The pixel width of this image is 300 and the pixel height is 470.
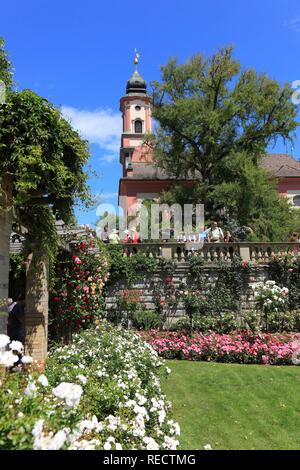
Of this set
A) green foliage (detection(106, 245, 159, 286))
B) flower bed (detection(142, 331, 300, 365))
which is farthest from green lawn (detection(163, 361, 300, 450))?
green foliage (detection(106, 245, 159, 286))

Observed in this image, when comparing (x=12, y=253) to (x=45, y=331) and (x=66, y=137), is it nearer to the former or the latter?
(x=45, y=331)

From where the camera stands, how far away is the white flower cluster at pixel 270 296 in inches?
529

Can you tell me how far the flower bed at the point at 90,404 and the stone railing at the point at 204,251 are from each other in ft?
23.5

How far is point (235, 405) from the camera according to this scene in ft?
24.7

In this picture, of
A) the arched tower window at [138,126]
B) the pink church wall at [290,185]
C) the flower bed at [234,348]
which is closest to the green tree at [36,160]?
the flower bed at [234,348]

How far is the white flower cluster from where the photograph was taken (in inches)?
529

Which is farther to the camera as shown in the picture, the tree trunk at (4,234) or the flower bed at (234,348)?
the flower bed at (234,348)

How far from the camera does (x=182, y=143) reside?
27.1 meters

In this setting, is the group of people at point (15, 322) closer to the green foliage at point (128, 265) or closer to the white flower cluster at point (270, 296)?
the green foliage at point (128, 265)

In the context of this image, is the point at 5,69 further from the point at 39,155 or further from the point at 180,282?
the point at 180,282

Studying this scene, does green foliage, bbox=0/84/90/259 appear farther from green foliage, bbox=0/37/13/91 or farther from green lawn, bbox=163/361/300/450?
green lawn, bbox=163/361/300/450

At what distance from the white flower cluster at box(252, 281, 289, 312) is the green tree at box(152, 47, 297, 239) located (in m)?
11.9

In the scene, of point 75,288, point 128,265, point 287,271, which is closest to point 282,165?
point 287,271

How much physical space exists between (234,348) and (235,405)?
12.2 ft
